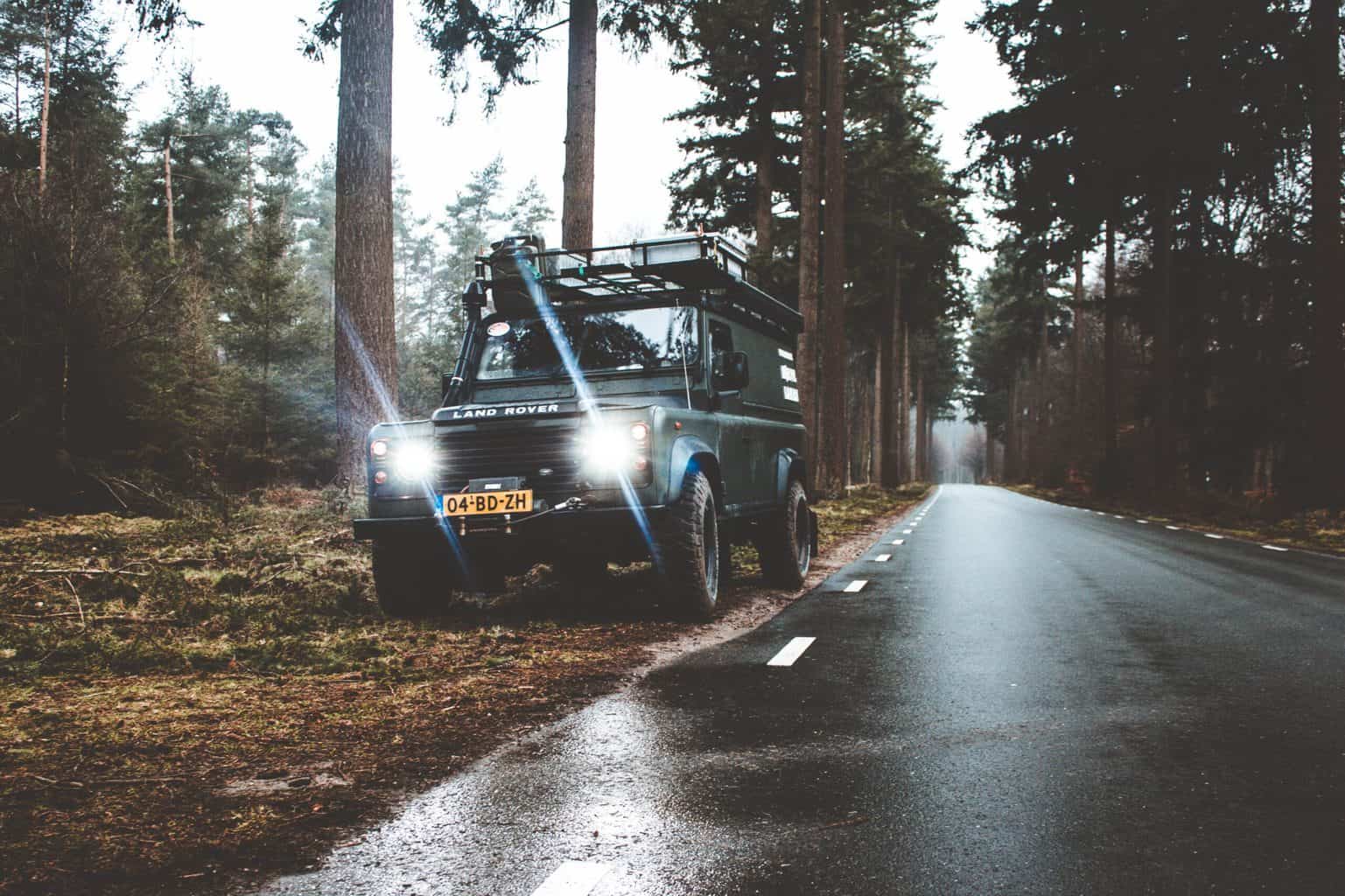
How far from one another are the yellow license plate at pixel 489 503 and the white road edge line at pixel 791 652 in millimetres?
1963

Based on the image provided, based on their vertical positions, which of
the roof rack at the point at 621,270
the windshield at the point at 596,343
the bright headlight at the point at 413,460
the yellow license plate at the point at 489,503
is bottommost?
the yellow license plate at the point at 489,503

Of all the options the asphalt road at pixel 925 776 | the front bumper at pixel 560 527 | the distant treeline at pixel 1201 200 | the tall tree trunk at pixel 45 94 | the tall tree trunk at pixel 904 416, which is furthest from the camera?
the tall tree trunk at pixel 904 416

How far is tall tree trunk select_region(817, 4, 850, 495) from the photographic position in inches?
947

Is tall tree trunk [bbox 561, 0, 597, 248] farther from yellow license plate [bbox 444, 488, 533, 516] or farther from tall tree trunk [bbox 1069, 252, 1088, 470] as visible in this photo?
tall tree trunk [bbox 1069, 252, 1088, 470]

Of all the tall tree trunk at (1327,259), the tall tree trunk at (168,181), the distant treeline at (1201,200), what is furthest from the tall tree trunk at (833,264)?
the tall tree trunk at (168,181)

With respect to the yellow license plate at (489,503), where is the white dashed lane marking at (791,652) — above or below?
below

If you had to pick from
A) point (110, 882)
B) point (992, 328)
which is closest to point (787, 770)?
point (110, 882)

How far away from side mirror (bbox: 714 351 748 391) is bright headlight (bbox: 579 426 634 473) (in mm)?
1521

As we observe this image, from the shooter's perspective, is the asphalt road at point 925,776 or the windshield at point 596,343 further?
the windshield at point 596,343

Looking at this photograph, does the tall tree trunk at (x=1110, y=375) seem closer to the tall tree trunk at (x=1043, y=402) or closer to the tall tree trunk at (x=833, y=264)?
the tall tree trunk at (x=833, y=264)

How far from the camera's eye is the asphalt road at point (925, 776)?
2746 millimetres

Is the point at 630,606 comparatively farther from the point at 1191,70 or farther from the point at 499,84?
the point at 1191,70

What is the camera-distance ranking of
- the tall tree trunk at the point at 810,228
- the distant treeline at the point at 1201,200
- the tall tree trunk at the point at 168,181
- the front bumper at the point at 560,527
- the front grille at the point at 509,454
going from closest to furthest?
the front bumper at the point at 560,527, the front grille at the point at 509,454, the distant treeline at the point at 1201,200, the tall tree trunk at the point at 810,228, the tall tree trunk at the point at 168,181

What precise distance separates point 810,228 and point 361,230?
1327 cm
